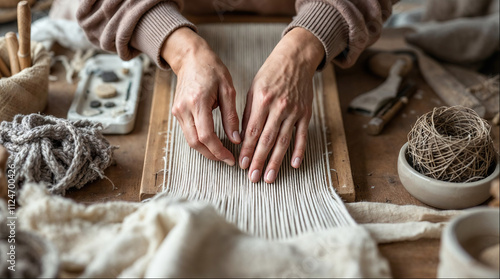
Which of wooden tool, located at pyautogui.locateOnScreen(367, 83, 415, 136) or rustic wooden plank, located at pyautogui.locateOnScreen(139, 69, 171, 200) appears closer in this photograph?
rustic wooden plank, located at pyautogui.locateOnScreen(139, 69, 171, 200)

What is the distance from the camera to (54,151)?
3.46 feet

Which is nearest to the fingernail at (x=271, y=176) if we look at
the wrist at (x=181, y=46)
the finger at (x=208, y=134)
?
the finger at (x=208, y=134)

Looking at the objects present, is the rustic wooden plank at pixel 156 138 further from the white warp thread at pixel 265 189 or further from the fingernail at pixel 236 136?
the fingernail at pixel 236 136

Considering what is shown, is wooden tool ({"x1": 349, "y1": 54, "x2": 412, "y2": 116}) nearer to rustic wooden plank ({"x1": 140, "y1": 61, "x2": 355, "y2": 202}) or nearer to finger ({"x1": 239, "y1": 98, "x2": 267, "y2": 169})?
rustic wooden plank ({"x1": 140, "y1": 61, "x2": 355, "y2": 202})

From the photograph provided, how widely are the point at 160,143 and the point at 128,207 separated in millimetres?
313

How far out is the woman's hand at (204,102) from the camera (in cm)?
111

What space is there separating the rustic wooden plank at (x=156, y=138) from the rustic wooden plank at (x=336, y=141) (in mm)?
406

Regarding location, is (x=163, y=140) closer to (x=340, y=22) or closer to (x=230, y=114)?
(x=230, y=114)

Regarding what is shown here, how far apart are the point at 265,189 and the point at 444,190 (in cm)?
37

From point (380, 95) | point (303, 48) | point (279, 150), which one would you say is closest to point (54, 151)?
point (279, 150)

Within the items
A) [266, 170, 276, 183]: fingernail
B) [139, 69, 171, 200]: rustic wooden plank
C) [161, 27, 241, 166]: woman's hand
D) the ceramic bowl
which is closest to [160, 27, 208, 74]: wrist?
[161, 27, 241, 166]: woman's hand

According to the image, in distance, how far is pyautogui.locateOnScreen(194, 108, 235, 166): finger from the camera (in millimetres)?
1098

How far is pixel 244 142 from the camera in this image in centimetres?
114

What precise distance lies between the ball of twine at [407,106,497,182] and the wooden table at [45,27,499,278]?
12 centimetres
